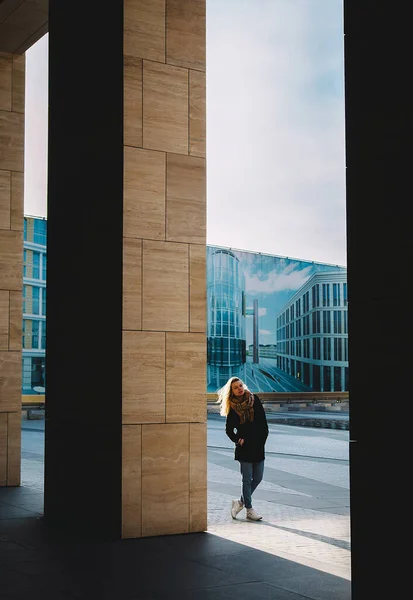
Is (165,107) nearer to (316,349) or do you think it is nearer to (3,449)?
(3,449)

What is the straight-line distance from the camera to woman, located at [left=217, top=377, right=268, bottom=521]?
400 inches

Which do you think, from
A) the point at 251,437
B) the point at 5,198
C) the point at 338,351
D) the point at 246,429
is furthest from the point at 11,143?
the point at 338,351

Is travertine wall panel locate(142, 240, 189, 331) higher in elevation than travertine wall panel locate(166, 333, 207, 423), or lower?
higher

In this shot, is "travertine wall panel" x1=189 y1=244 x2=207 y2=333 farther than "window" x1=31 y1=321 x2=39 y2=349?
No

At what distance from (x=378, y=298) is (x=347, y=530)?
219 inches

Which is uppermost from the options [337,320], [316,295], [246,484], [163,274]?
[316,295]

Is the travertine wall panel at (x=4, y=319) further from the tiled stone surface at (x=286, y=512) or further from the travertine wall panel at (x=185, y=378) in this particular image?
the travertine wall panel at (x=185, y=378)

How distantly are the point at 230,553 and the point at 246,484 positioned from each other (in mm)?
2562

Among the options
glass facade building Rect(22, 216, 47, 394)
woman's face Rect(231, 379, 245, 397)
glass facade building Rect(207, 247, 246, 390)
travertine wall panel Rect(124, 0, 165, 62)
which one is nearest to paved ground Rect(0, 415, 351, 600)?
woman's face Rect(231, 379, 245, 397)

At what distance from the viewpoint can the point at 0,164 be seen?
13.4 metres

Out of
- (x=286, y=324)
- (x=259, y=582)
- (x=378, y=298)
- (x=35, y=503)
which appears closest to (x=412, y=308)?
(x=378, y=298)

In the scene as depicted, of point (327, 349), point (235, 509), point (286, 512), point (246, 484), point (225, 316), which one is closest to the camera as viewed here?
point (235, 509)

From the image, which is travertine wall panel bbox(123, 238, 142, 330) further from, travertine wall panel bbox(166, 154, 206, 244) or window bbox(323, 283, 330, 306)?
Answer: window bbox(323, 283, 330, 306)

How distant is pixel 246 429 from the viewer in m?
10.2
